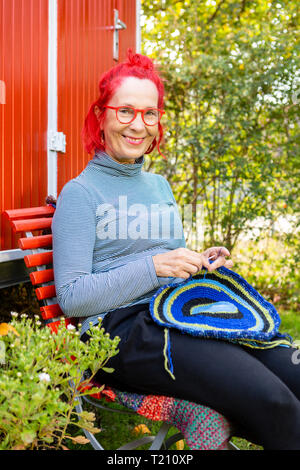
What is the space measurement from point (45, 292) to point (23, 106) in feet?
3.35

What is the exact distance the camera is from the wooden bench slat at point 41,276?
1949 millimetres

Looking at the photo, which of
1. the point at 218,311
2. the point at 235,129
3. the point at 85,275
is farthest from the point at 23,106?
the point at 235,129

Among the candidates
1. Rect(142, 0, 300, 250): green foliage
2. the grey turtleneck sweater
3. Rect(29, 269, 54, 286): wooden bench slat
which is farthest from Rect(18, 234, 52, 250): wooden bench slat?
Rect(142, 0, 300, 250): green foliage

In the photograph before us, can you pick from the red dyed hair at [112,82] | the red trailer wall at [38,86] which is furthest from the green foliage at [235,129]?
the red dyed hair at [112,82]

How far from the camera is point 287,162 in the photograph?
5.30m

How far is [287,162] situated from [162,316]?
160 inches

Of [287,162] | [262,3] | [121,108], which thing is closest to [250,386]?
[121,108]

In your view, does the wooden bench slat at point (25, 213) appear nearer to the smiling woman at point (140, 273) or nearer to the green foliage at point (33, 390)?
the smiling woman at point (140, 273)

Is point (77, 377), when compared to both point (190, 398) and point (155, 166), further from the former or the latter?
point (155, 166)

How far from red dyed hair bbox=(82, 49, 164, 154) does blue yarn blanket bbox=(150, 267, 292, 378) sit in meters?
0.77

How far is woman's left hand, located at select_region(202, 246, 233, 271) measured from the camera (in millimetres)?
1841

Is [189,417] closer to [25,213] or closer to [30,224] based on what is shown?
[30,224]

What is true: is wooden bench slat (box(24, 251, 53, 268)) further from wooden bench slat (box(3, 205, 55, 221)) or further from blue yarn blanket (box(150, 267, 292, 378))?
blue yarn blanket (box(150, 267, 292, 378))

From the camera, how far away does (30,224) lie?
212cm
